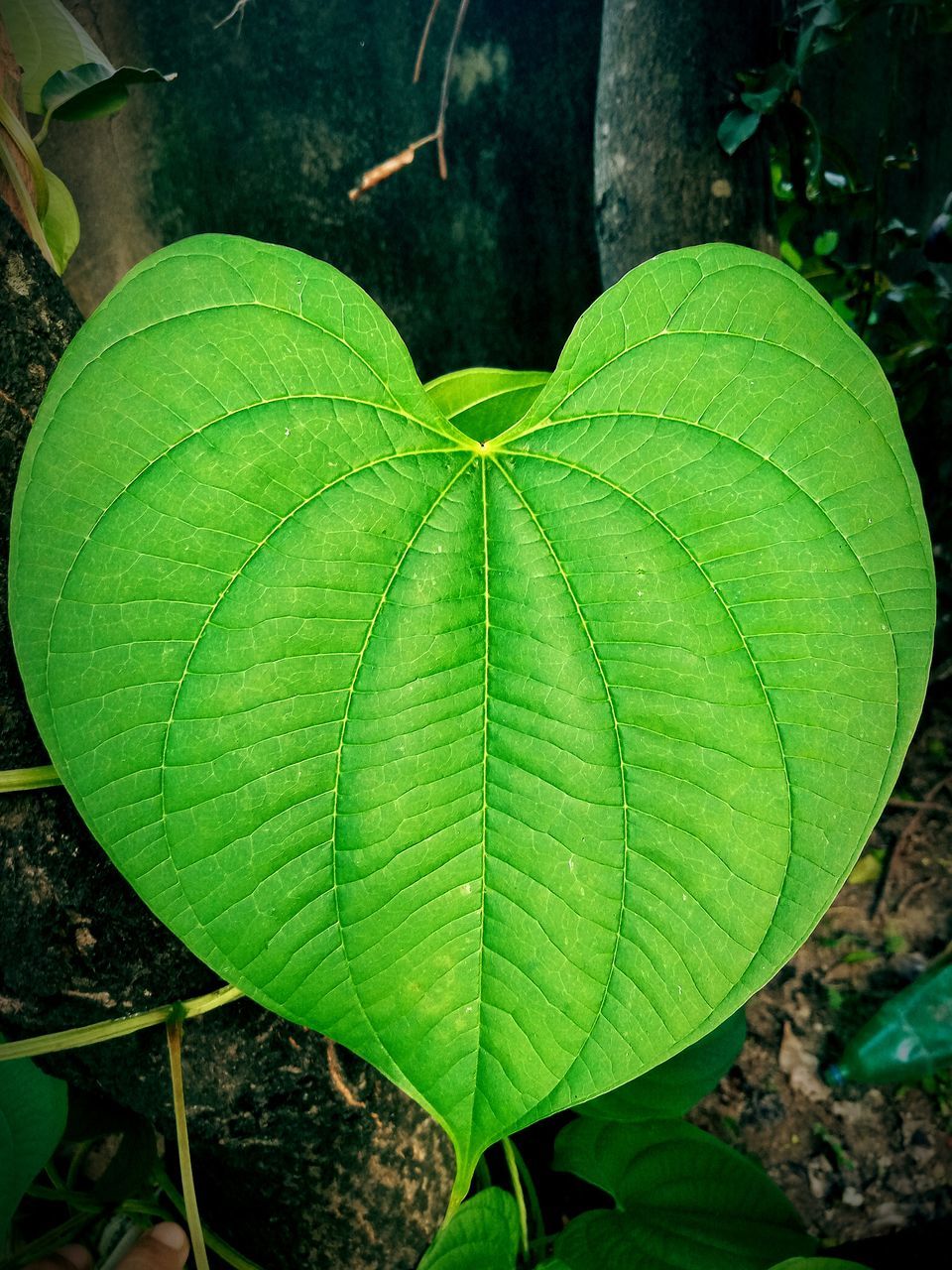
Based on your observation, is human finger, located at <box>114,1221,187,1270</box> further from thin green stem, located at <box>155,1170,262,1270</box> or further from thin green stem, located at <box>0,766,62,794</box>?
thin green stem, located at <box>0,766,62,794</box>

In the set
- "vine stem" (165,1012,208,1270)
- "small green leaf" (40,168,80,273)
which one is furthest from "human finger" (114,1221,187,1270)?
"small green leaf" (40,168,80,273)


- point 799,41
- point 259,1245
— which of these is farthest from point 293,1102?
point 799,41

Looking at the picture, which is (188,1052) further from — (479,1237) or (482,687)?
(482,687)

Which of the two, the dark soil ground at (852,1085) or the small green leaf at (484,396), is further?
the dark soil ground at (852,1085)

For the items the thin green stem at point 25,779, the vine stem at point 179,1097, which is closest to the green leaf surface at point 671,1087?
the vine stem at point 179,1097

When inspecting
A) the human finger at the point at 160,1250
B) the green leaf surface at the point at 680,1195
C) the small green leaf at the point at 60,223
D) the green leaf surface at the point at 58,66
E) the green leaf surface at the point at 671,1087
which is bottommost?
the green leaf surface at the point at 680,1195

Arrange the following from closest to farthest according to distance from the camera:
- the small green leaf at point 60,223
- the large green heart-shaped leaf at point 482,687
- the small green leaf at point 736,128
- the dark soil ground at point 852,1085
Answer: the large green heart-shaped leaf at point 482,687 → the small green leaf at point 60,223 → the small green leaf at point 736,128 → the dark soil ground at point 852,1085

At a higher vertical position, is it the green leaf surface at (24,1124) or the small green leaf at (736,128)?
the small green leaf at (736,128)

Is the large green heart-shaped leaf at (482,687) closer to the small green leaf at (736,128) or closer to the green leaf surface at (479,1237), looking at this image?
the green leaf surface at (479,1237)
